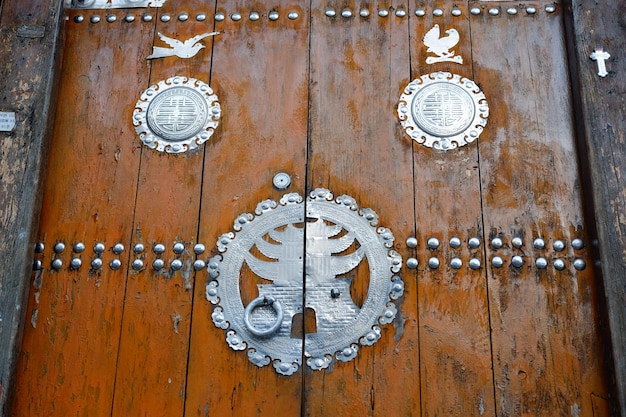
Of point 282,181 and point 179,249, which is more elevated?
point 282,181

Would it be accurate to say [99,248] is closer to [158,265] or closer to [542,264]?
[158,265]

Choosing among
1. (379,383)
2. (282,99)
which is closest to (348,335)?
(379,383)

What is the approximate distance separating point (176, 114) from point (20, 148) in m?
0.43

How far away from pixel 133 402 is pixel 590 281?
1178 millimetres

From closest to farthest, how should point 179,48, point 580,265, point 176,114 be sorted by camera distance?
point 580,265, point 176,114, point 179,48

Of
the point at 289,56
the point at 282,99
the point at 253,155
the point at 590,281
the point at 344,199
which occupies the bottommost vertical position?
the point at 590,281

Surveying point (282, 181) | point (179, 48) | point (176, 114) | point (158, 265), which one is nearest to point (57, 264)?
point (158, 265)

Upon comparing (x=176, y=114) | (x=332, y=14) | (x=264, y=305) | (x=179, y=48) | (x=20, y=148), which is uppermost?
Answer: (x=332, y=14)

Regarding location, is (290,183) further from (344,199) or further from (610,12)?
(610,12)

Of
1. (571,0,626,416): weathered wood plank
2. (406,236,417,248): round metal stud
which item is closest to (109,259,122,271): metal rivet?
(406,236,417,248): round metal stud

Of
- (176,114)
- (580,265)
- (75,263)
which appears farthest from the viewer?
(176,114)

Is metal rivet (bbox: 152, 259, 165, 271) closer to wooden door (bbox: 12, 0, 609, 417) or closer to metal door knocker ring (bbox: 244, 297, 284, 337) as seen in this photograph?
wooden door (bbox: 12, 0, 609, 417)

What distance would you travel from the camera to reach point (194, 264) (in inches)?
71.6

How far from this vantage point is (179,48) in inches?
83.0
